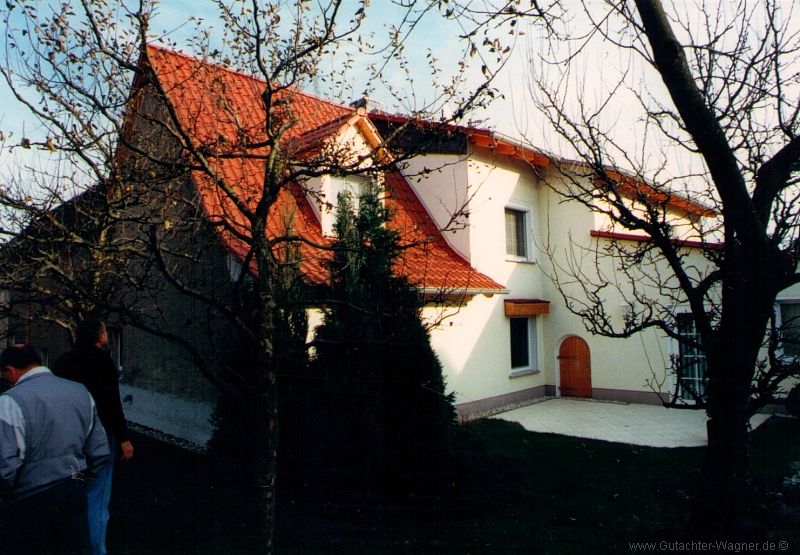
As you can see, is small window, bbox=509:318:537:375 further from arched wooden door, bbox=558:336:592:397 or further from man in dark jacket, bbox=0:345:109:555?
man in dark jacket, bbox=0:345:109:555

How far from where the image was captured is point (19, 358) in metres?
4.03

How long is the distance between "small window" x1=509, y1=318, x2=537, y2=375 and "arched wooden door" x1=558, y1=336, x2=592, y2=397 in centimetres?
80

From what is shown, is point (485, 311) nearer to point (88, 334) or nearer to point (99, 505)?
point (88, 334)

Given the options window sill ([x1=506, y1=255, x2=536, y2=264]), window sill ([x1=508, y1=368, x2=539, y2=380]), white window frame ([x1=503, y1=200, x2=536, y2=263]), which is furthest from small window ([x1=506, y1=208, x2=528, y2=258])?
window sill ([x1=508, y1=368, x2=539, y2=380])

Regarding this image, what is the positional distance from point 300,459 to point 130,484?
9.08 feet

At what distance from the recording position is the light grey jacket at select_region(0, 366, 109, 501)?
356 cm

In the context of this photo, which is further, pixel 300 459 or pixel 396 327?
pixel 300 459

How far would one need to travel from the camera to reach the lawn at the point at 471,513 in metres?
5.68

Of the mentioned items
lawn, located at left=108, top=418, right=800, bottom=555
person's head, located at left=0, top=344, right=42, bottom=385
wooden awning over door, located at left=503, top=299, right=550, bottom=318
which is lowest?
lawn, located at left=108, top=418, right=800, bottom=555

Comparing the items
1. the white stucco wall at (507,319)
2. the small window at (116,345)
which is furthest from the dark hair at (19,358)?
the small window at (116,345)

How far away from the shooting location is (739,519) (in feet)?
14.3

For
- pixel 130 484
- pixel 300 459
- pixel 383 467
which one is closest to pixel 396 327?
pixel 383 467

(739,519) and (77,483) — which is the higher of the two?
(77,483)

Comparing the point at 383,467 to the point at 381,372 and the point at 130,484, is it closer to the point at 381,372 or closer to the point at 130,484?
the point at 381,372
